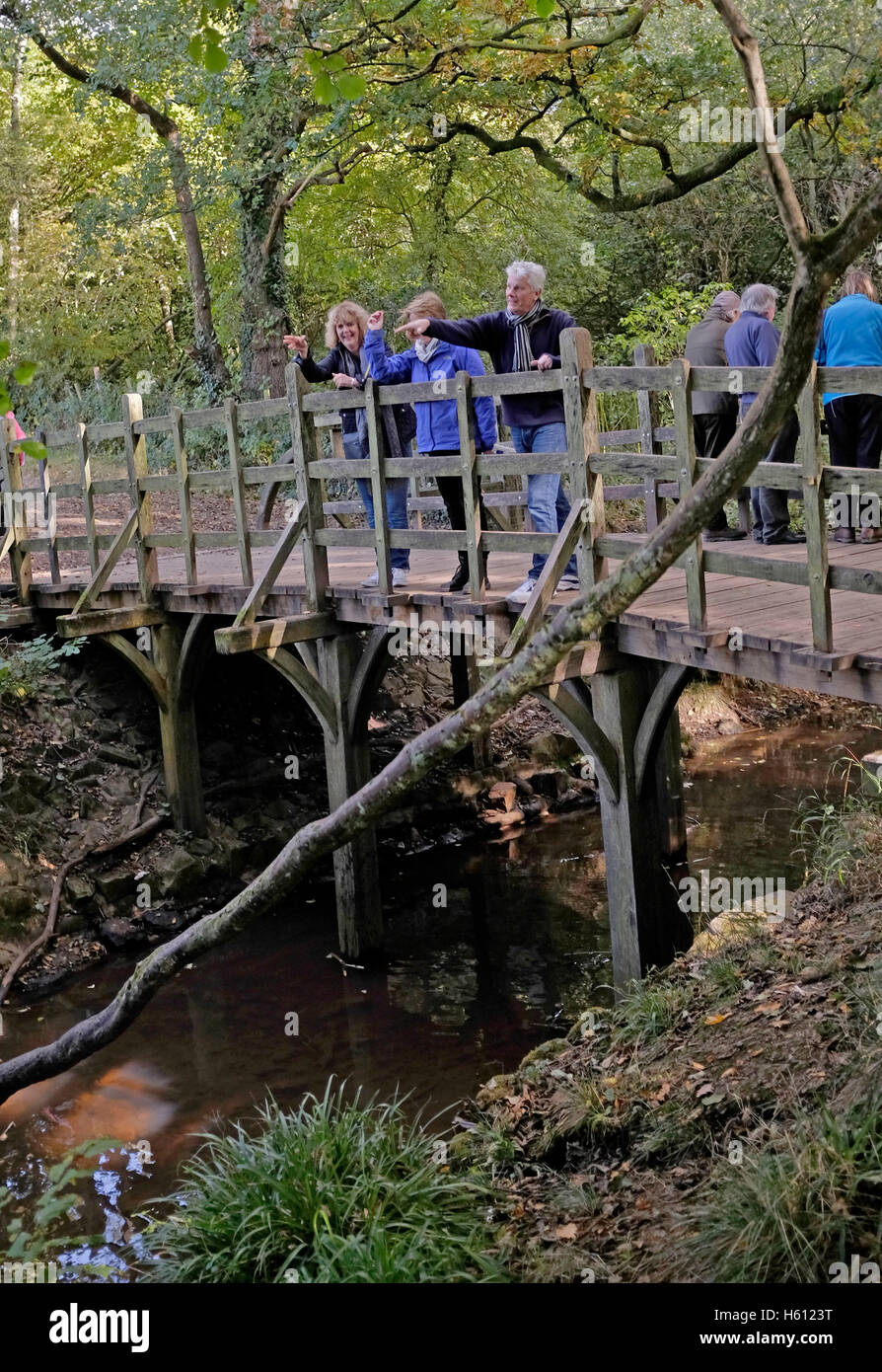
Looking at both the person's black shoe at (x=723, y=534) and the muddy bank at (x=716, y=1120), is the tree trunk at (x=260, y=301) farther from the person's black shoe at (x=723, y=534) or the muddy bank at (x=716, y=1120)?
the muddy bank at (x=716, y=1120)

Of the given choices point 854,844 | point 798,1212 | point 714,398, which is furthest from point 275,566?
point 798,1212

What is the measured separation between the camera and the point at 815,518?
5.54m

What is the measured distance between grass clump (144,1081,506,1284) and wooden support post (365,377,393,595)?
4.00m

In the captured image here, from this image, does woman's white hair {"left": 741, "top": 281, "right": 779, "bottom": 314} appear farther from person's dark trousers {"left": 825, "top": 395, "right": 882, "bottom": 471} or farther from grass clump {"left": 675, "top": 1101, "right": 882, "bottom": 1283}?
grass clump {"left": 675, "top": 1101, "right": 882, "bottom": 1283}

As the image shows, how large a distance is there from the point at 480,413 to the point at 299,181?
982cm

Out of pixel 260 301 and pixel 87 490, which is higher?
pixel 260 301

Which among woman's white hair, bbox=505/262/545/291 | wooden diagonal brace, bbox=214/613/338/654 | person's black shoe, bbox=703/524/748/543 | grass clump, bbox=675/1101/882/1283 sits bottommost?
grass clump, bbox=675/1101/882/1283

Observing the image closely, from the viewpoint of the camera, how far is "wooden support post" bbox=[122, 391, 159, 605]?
1041 cm

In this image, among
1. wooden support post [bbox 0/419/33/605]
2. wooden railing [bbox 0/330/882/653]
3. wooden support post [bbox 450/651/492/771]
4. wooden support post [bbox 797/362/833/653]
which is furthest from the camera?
wooden support post [bbox 450/651/492/771]

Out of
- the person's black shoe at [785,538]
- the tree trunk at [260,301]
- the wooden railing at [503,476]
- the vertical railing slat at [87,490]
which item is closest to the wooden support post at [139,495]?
the wooden railing at [503,476]

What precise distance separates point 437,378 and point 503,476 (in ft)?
2.51

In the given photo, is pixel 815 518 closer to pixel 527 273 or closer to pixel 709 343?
pixel 527 273

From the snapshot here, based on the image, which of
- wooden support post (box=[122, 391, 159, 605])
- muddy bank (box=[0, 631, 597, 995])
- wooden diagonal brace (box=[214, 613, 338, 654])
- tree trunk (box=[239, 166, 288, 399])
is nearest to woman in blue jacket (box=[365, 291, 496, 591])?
wooden diagonal brace (box=[214, 613, 338, 654])

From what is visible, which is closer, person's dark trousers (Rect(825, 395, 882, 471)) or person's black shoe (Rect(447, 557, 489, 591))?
person's dark trousers (Rect(825, 395, 882, 471))
